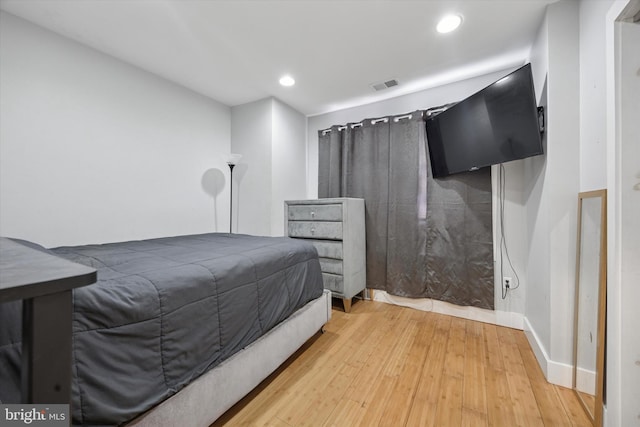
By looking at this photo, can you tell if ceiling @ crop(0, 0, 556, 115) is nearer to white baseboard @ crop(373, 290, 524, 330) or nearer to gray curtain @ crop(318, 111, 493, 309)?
gray curtain @ crop(318, 111, 493, 309)

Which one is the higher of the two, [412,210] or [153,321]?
[412,210]

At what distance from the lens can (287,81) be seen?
2596mm

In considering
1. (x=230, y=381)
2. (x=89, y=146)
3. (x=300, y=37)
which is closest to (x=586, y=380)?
(x=230, y=381)

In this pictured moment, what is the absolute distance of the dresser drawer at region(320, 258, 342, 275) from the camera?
2.59 meters

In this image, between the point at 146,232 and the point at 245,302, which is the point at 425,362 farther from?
the point at 146,232

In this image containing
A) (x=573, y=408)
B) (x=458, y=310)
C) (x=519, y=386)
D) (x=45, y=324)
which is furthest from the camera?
(x=458, y=310)

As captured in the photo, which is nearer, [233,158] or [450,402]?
[450,402]

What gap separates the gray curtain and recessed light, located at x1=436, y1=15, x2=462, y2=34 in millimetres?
867

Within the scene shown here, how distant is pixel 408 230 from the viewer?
270 cm

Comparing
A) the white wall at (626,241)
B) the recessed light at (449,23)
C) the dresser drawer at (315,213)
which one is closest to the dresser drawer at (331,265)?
the dresser drawer at (315,213)

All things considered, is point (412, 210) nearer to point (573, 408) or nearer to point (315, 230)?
point (315, 230)

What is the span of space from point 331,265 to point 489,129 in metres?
1.85

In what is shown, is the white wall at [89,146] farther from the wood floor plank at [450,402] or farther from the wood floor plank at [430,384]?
the wood floor plank at [450,402]

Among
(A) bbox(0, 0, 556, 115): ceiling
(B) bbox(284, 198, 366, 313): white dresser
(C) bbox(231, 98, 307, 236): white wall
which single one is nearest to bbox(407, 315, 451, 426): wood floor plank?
(B) bbox(284, 198, 366, 313): white dresser
